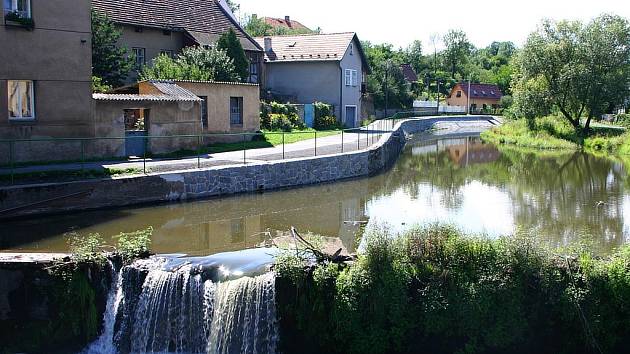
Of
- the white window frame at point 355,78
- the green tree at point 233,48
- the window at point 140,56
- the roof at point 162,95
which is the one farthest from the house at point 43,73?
the white window frame at point 355,78

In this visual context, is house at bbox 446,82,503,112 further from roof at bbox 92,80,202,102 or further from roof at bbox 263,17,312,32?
roof at bbox 92,80,202,102

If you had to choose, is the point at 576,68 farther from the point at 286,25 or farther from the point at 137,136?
the point at 286,25

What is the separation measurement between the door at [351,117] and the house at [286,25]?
126ft

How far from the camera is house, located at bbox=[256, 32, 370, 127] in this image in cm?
4778

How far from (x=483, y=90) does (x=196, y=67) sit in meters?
71.3

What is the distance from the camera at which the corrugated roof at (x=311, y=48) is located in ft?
157

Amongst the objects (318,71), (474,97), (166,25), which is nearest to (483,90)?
(474,97)

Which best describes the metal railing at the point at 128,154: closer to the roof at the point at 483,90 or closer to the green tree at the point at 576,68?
the green tree at the point at 576,68

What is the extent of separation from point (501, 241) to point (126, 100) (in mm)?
17732

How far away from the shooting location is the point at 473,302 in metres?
11.1

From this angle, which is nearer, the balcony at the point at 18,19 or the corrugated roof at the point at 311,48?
the balcony at the point at 18,19

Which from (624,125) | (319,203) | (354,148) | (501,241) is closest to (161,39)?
(354,148)

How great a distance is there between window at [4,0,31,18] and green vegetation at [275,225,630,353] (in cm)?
1634

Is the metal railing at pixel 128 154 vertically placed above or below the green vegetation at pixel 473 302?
above
